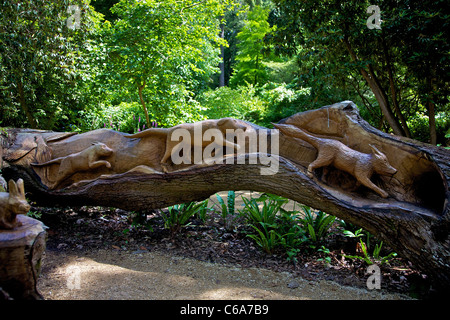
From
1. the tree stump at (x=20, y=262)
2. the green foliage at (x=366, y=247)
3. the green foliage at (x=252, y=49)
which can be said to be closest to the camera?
the tree stump at (x=20, y=262)

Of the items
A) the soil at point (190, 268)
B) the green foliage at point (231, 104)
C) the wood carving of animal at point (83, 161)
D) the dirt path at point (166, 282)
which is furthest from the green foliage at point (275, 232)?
the green foliage at point (231, 104)

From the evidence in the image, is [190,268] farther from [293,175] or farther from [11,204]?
[11,204]

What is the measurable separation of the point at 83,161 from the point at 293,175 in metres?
2.25

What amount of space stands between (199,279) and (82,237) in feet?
5.64

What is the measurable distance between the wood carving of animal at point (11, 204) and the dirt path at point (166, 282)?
0.67 metres

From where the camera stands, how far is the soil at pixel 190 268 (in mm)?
2373

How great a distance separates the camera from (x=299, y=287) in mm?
2602

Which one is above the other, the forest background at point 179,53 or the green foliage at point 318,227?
the forest background at point 179,53

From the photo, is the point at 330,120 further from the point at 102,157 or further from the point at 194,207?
the point at 102,157

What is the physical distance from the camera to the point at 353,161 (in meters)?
2.81

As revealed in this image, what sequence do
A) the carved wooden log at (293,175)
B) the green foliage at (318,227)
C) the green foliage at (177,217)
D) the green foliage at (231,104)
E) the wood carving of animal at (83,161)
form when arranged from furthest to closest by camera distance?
the green foliage at (231,104), the green foliage at (177,217), the green foliage at (318,227), the wood carving of animal at (83,161), the carved wooden log at (293,175)

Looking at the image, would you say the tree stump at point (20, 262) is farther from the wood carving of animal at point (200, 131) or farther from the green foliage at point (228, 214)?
the green foliage at point (228, 214)

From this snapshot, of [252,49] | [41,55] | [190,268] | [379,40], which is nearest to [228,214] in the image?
[190,268]

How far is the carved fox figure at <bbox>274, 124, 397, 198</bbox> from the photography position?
277 cm
